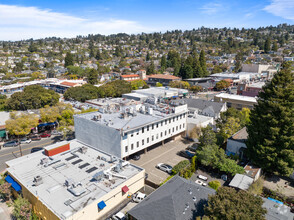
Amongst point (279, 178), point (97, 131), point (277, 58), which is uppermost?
point (277, 58)

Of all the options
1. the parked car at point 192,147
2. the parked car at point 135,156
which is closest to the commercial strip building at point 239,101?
the parked car at point 192,147

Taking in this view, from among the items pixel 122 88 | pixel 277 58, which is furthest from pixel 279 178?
pixel 277 58

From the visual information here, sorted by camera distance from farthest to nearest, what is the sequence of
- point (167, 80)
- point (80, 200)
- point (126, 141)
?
point (167, 80) → point (126, 141) → point (80, 200)

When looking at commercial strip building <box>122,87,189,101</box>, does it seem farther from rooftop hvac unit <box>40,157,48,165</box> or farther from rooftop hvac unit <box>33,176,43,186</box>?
rooftop hvac unit <box>33,176,43,186</box>

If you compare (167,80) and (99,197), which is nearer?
(99,197)

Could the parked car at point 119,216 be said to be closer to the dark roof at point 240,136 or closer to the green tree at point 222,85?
the dark roof at point 240,136

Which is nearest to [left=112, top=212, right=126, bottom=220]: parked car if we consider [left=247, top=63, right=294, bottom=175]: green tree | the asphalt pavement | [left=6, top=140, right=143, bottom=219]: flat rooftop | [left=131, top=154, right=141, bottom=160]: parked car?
[left=6, top=140, right=143, bottom=219]: flat rooftop

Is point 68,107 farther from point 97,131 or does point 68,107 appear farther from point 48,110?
point 97,131
